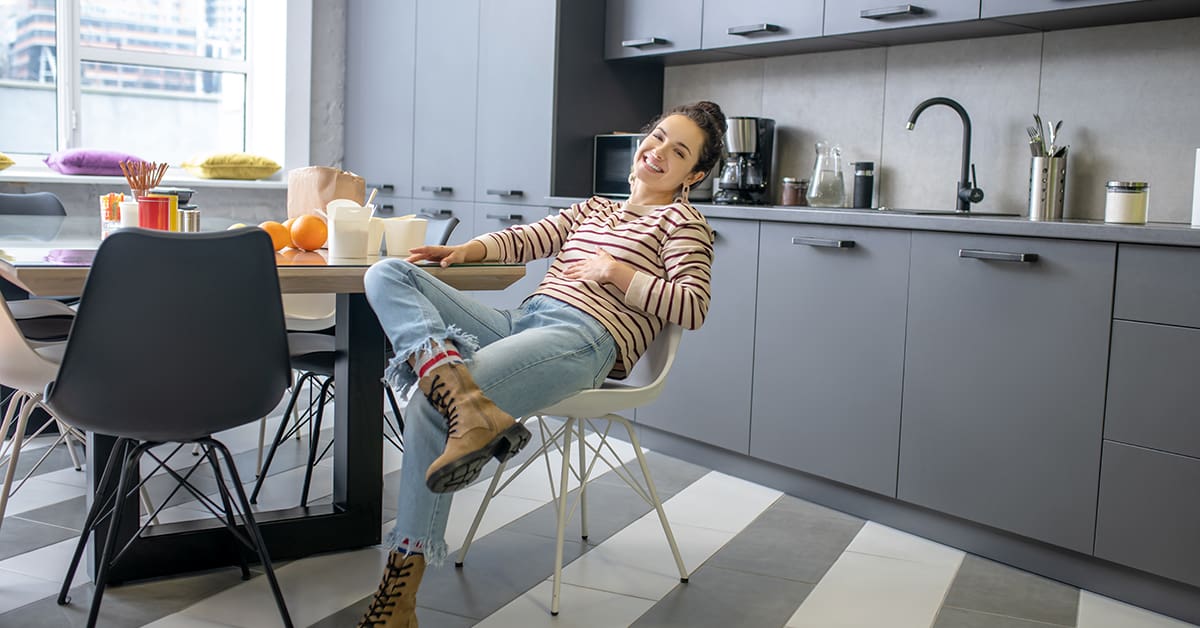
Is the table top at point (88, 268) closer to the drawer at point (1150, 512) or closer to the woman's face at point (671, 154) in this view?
the woman's face at point (671, 154)

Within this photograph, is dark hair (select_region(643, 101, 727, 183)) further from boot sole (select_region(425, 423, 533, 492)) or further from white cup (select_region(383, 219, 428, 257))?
boot sole (select_region(425, 423, 533, 492))

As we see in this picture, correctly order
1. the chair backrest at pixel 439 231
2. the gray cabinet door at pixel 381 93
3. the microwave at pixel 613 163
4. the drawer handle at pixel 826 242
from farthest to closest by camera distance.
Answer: the gray cabinet door at pixel 381 93 → the microwave at pixel 613 163 → the chair backrest at pixel 439 231 → the drawer handle at pixel 826 242

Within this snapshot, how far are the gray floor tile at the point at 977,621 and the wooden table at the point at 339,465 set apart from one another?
122cm

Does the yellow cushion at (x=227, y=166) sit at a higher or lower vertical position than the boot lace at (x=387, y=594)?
higher

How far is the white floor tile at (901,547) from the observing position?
2.73m

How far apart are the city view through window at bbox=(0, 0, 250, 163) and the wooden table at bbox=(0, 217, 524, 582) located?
2.39 meters

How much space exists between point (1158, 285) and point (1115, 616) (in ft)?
2.50

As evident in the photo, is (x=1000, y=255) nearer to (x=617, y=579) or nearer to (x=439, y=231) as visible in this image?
(x=617, y=579)

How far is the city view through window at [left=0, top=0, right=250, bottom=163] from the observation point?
15.4 ft

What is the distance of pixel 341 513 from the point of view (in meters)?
2.55

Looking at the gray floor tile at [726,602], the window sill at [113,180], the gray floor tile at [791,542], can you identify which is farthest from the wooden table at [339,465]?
the window sill at [113,180]

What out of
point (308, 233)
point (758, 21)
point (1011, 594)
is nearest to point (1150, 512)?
point (1011, 594)

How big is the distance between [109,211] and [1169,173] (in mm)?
2740

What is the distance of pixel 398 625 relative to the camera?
6.40 ft
